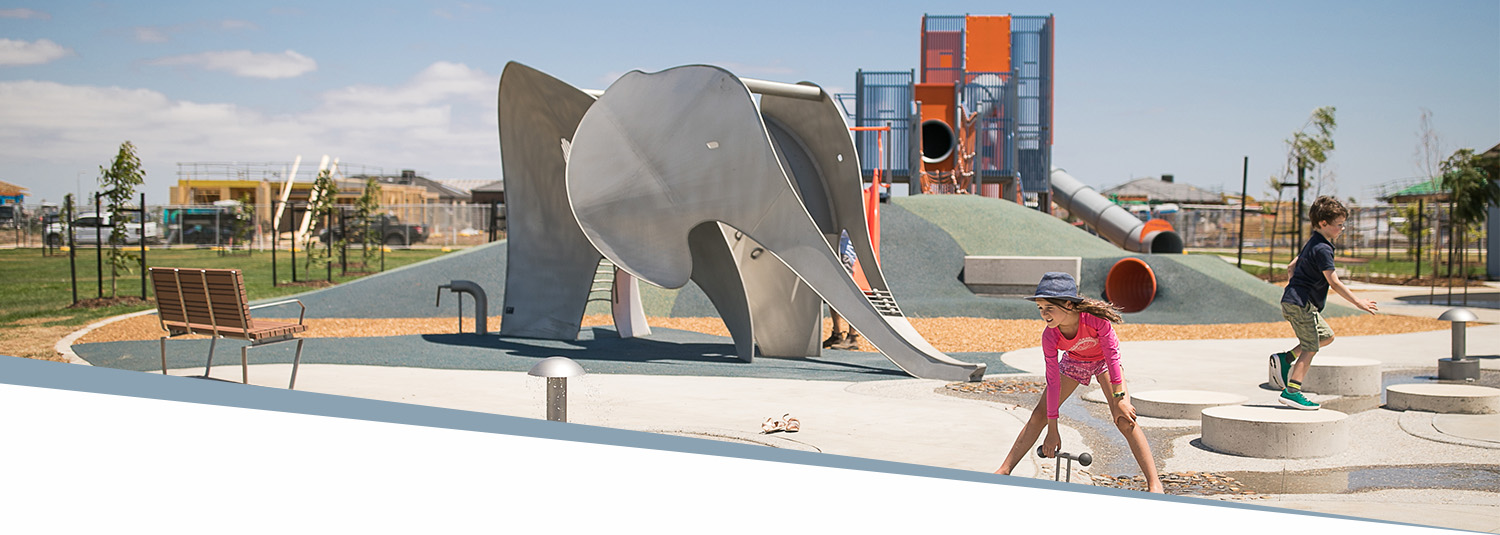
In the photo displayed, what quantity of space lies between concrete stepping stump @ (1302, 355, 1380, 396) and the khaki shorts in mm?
1703

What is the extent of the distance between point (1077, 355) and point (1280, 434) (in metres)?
2.24

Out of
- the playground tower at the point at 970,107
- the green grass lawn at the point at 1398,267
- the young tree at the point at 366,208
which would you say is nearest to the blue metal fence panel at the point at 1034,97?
the playground tower at the point at 970,107

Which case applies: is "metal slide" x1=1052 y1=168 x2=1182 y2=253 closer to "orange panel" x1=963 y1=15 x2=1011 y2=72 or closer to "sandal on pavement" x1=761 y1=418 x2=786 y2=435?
"orange panel" x1=963 y1=15 x2=1011 y2=72

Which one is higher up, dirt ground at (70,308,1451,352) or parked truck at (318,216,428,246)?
parked truck at (318,216,428,246)

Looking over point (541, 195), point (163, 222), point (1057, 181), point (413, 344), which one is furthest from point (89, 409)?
point (163, 222)

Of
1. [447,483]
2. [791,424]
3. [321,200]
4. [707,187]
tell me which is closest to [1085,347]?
[791,424]

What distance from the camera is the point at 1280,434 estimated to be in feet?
21.2

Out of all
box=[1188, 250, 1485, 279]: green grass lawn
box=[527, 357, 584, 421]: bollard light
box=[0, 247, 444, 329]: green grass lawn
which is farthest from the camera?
box=[1188, 250, 1485, 279]: green grass lawn

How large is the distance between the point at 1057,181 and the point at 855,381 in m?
26.7

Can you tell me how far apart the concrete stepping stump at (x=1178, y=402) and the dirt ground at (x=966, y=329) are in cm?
445

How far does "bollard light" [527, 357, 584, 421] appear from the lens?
544cm

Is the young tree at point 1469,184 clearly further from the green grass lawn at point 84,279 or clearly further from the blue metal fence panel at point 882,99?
the green grass lawn at point 84,279

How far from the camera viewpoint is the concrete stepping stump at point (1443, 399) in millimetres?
7844

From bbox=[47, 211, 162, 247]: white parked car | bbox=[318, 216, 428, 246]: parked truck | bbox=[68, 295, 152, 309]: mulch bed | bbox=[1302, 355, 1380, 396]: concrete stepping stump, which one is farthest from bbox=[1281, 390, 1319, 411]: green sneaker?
bbox=[318, 216, 428, 246]: parked truck
